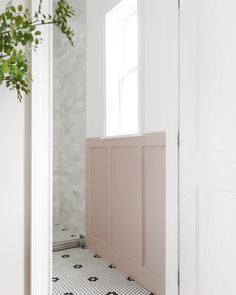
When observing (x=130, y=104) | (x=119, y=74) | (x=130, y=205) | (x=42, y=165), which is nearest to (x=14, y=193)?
(x=42, y=165)

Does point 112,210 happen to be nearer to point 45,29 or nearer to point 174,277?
point 174,277

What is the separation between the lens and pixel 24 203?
3.41 feet

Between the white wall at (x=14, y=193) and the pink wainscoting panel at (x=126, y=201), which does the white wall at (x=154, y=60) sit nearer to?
the pink wainscoting panel at (x=126, y=201)

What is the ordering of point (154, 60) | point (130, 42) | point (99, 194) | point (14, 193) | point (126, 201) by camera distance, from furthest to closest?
point (99, 194) < point (130, 42) < point (126, 201) < point (154, 60) < point (14, 193)

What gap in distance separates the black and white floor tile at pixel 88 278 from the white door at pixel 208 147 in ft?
2.26

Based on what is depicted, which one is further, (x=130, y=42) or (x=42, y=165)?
(x=130, y=42)

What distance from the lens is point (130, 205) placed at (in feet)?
7.87

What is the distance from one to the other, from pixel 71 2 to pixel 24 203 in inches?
121

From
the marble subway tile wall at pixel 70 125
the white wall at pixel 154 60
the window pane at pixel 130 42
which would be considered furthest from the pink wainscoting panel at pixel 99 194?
the window pane at pixel 130 42

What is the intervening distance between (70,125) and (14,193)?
8.51 ft

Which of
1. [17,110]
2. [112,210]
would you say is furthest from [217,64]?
[112,210]

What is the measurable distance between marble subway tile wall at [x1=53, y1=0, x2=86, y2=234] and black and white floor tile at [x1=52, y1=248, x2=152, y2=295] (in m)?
0.51

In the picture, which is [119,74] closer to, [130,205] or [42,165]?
[130,205]

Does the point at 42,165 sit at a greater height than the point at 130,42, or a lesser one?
lesser
